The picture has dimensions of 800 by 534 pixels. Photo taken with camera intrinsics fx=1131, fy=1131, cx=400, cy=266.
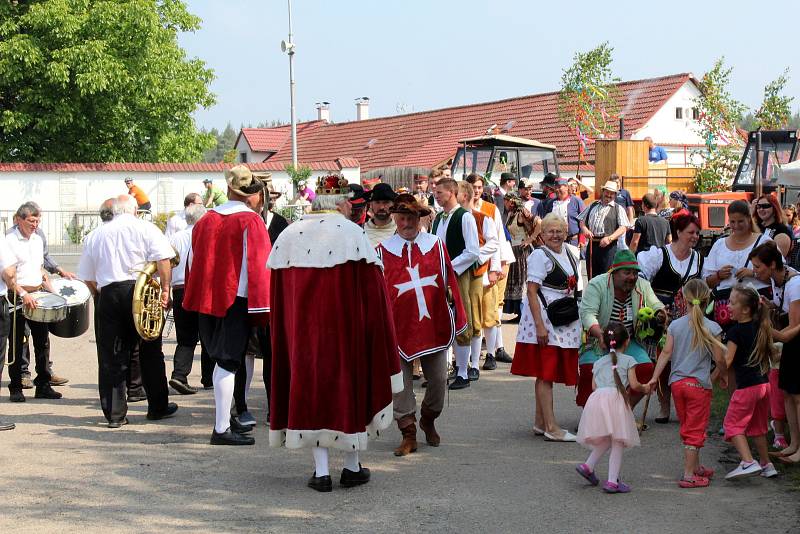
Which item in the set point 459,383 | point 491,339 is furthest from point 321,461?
point 491,339

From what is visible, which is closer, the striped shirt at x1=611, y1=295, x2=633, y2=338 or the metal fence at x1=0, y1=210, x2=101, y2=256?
the striped shirt at x1=611, y1=295, x2=633, y2=338

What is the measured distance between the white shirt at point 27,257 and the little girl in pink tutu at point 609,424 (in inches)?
215

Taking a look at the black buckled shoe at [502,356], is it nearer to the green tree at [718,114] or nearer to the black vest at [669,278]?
the black vest at [669,278]

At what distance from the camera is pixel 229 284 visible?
25.9 feet

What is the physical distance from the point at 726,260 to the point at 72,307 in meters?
5.74

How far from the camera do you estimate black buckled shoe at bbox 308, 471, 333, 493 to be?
22.1ft

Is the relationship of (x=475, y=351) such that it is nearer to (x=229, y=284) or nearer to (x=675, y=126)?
(x=229, y=284)

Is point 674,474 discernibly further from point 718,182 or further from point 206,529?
point 718,182

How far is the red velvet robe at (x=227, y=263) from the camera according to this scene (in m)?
7.88

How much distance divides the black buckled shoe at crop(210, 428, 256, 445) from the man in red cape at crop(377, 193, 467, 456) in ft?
3.64

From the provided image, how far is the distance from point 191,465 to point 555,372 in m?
2.61

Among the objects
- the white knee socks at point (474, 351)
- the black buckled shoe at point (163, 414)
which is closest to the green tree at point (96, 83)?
the white knee socks at point (474, 351)

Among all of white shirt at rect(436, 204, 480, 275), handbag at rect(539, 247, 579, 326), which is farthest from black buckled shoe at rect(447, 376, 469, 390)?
handbag at rect(539, 247, 579, 326)

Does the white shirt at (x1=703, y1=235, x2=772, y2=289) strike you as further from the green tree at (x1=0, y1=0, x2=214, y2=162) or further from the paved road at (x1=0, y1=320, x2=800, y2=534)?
the green tree at (x1=0, y1=0, x2=214, y2=162)
